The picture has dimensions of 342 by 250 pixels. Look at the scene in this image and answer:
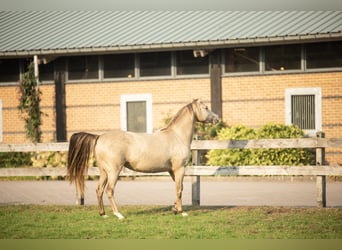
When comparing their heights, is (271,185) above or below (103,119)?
below

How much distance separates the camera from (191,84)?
2108 centimetres

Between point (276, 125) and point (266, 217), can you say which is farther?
point (276, 125)

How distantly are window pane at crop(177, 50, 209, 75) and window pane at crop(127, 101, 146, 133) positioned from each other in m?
1.71

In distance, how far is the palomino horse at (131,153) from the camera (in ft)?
34.2

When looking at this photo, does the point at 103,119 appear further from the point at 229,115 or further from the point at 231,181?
the point at 231,181

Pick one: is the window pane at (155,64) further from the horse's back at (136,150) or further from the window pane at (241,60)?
the horse's back at (136,150)

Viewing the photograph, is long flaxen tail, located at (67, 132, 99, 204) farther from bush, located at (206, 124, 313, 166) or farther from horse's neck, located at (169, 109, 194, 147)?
bush, located at (206, 124, 313, 166)

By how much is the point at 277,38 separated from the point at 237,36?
143 centimetres

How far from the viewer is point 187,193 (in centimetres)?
1522

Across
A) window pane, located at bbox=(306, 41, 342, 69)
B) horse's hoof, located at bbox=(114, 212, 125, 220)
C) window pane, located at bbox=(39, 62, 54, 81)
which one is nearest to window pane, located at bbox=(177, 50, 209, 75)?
window pane, located at bbox=(306, 41, 342, 69)

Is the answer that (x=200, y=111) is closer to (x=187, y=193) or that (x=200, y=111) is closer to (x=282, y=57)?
(x=187, y=193)

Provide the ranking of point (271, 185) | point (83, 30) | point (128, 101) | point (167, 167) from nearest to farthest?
point (167, 167) → point (271, 185) → point (128, 101) → point (83, 30)

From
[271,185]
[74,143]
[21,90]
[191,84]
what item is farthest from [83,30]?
[74,143]

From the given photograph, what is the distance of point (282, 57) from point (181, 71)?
3.27 metres
